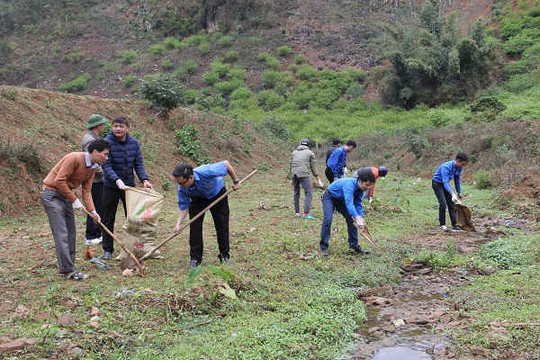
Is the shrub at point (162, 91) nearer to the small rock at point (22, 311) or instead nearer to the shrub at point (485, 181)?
the shrub at point (485, 181)

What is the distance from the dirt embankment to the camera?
11.1 metres

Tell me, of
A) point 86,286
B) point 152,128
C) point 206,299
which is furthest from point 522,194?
point 152,128

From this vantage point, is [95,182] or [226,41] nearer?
[95,182]

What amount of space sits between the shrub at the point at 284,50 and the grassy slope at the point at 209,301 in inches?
1415

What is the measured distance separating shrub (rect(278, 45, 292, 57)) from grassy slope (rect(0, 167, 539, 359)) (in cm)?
3593

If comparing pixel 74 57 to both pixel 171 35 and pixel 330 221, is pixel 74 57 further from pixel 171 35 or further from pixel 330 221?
pixel 330 221

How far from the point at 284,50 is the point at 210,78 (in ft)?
23.0

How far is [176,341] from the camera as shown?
442 centimetres

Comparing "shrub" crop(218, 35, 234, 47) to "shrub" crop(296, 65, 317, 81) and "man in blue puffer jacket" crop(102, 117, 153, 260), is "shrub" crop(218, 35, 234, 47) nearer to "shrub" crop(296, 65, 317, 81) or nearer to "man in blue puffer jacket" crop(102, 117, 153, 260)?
"shrub" crop(296, 65, 317, 81)

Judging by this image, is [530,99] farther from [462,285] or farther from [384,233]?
[462,285]

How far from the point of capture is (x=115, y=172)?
23.1 feet

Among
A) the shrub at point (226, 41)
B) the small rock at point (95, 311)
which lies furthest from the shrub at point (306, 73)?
the small rock at point (95, 311)

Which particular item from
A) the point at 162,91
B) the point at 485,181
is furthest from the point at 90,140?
the point at 485,181

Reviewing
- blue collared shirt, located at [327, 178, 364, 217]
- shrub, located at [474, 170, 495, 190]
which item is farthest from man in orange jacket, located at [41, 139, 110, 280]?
shrub, located at [474, 170, 495, 190]
